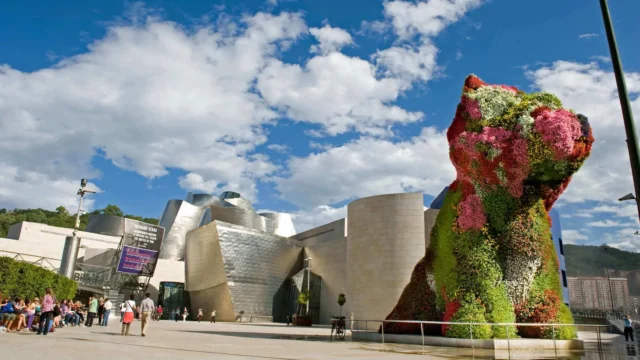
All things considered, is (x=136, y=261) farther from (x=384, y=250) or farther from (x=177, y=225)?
(x=384, y=250)

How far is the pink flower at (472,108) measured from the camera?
1348 cm

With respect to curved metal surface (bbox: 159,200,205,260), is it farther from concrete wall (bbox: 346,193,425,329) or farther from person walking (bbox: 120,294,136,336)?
person walking (bbox: 120,294,136,336)

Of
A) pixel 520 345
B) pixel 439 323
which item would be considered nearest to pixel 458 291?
pixel 439 323

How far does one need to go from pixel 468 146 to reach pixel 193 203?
56532 mm

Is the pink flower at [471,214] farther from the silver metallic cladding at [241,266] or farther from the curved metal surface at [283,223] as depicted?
the curved metal surface at [283,223]

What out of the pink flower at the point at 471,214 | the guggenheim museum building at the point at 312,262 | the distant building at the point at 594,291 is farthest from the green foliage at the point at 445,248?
the distant building at the point at 594,291

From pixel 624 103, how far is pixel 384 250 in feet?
88.5

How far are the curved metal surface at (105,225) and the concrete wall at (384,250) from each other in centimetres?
4829

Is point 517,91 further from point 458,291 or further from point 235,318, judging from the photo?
point 235,318

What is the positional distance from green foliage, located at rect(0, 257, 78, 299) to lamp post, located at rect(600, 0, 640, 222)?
807 inches

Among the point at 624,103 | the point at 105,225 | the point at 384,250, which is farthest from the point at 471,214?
the point at 105,225

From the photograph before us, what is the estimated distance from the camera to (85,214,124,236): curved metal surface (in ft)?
228

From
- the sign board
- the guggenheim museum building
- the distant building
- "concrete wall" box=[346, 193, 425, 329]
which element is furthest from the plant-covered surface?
the distant building

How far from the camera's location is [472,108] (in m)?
13.6
